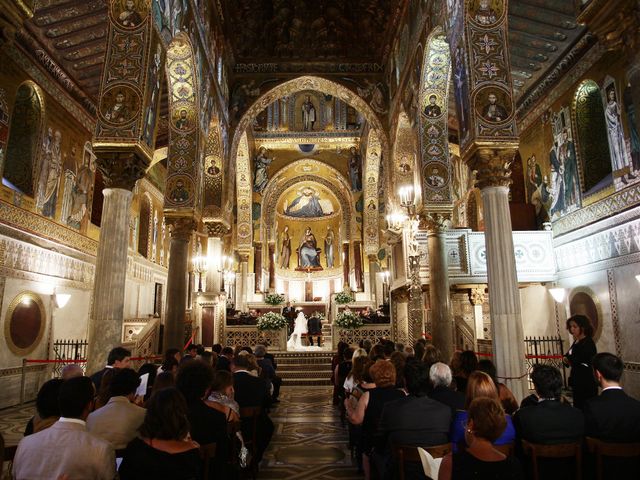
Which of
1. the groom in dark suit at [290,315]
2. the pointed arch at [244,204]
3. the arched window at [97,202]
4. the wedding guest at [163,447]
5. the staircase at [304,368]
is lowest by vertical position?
the staircase at [304,368]

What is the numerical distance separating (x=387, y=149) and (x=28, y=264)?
11.3 m

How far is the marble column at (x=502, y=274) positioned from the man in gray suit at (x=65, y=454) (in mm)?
6363

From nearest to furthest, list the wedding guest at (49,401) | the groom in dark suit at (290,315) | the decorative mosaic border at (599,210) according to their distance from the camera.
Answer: the wedding guest at (49,401) < the decorative mosaic border at (599,210) < the groom in dark suit at (290,315)

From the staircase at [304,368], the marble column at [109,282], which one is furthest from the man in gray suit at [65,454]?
the staircase at [304,368]

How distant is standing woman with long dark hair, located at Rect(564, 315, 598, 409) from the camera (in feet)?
17.4

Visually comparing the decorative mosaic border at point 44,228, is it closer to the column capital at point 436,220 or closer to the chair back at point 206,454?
the chair back at point 206,454

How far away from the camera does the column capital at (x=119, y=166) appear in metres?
7.87

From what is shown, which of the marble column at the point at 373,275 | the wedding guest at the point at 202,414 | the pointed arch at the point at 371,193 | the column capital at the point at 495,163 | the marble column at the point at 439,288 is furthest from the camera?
the marble column at the point at 373,275

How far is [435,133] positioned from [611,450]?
10315 millimetres

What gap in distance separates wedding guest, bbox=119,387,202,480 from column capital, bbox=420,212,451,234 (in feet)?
33.7

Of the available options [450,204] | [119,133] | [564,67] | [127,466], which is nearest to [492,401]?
[127,466]

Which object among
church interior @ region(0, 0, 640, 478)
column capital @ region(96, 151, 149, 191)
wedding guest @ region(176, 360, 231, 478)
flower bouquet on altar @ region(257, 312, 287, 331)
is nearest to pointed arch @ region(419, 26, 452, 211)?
church interior @ region(0, 0, 640, 478)

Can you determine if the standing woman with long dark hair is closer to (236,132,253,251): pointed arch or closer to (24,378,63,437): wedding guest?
(24,378,63,437): wedding guest

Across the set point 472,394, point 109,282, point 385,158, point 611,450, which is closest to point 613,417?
point 611,450
